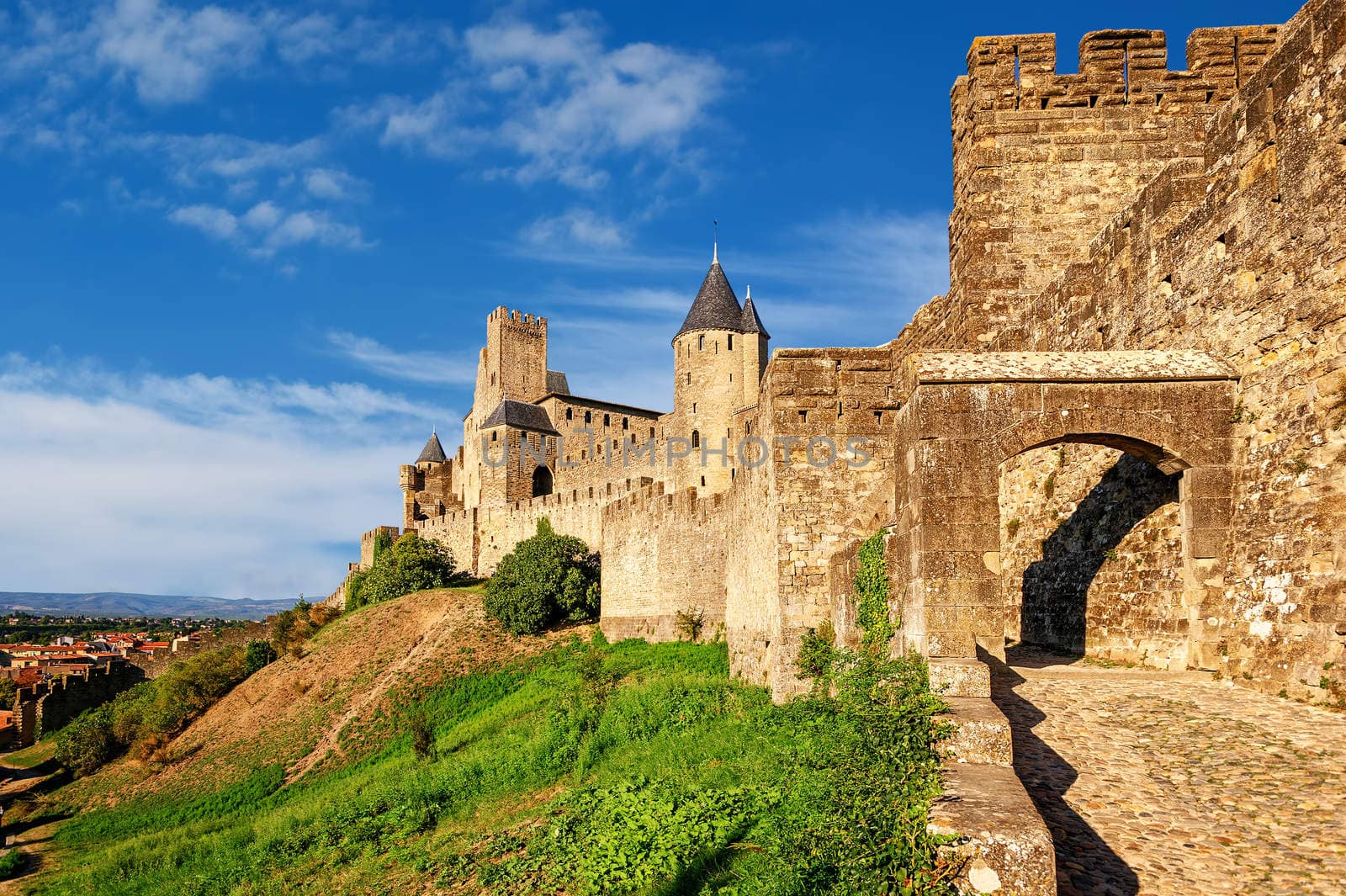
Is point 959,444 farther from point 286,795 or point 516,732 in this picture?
point 286,795

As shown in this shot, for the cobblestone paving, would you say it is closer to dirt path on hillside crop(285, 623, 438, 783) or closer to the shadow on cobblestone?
the shadow on cobblestone

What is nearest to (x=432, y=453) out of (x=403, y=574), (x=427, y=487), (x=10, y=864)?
(x=427, y=487)

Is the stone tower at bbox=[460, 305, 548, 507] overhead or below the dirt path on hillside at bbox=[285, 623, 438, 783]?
overhead

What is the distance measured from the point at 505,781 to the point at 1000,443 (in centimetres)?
1201

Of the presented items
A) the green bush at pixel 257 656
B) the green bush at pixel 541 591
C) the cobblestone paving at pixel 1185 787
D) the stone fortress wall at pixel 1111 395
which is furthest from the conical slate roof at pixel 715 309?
the cobblestone paving at pixel 1185 787

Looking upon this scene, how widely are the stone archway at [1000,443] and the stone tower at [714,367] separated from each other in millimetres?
35253

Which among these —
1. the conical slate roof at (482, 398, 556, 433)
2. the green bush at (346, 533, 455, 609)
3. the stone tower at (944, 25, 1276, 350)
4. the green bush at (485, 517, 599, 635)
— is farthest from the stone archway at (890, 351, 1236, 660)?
the conical slate roof at (482, 398, 556, 433)

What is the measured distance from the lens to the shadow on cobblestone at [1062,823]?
507 centimetres

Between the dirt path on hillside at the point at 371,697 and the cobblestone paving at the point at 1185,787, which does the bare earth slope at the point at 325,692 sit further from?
the cobblestone paving at the point at 1185,787

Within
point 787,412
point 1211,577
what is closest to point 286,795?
point 787,412

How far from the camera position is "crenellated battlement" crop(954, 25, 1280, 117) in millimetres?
14539

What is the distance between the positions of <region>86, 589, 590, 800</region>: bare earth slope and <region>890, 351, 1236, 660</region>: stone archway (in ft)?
80.1

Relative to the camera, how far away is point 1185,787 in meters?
6.04

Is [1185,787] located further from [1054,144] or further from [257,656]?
[257,656]
